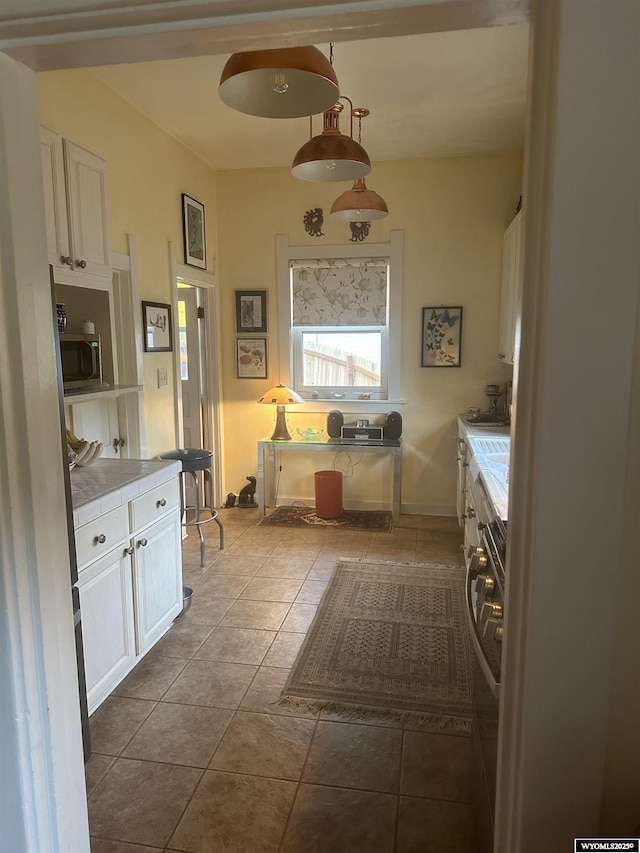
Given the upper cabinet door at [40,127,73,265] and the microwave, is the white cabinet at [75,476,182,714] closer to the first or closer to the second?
the microwave

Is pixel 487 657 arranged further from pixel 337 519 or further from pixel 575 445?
pixel 337 519

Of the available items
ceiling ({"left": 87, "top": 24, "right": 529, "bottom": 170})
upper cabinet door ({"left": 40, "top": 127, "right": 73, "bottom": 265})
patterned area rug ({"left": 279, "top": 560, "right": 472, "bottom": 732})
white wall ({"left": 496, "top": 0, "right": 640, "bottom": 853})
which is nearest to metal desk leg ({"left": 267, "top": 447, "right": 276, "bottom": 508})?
patterned area rug ({"left": 279, "top": 560, "right": 472, "bottom": 732})

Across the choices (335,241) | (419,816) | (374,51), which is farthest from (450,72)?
(419,816)

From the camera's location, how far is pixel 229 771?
2.00 meters

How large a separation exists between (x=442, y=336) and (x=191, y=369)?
6.99 ft

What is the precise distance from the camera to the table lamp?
15.4 feet

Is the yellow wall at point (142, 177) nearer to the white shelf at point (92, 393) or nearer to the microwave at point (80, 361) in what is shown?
the white shelf at point (92, 393)

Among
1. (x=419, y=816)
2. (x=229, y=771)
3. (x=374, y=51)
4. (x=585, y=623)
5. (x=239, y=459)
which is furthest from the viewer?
(x=239, y=459)

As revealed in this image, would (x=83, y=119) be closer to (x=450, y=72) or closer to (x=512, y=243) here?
(x=450, y=72)

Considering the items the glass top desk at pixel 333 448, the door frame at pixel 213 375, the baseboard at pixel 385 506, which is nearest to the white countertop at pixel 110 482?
the glass top desk at pixel 333 448

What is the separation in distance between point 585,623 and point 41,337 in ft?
3.05

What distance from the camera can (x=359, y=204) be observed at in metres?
3.22

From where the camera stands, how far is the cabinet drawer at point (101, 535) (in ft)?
7.00

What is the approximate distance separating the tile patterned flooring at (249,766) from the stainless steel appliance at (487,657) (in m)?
0.30
